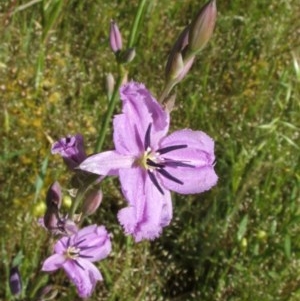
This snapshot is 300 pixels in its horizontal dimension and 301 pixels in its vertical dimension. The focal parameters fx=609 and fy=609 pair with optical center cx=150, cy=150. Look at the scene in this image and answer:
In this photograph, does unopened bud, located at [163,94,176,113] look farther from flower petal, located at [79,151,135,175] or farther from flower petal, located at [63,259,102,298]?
flower petal, located at [63,259,102,298]

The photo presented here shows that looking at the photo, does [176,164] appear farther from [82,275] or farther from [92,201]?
[82,275]

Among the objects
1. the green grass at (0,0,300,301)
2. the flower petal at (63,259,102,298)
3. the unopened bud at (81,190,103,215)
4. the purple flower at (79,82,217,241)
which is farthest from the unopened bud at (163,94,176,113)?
the green grass at (0,0,300,301)

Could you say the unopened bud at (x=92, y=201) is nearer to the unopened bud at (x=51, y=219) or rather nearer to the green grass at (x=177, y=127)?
the unopened bud at (x=51, y=219)

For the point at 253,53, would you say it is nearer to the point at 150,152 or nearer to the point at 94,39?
the point at 94,39

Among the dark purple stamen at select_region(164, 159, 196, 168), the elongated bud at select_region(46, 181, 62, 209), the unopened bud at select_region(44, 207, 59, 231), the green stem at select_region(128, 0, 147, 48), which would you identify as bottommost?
the unopened bud at select_region(44, 207, 59, 231)

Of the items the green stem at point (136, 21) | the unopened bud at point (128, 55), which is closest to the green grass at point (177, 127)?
the green stem at point (136, 21)

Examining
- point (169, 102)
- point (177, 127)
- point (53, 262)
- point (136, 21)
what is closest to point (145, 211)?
point (169, 102)
